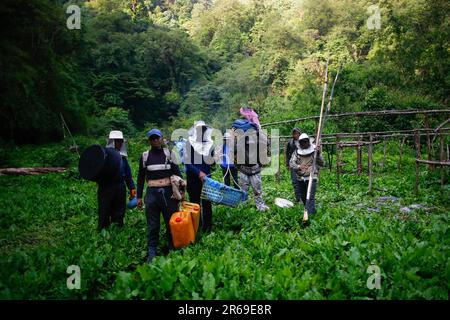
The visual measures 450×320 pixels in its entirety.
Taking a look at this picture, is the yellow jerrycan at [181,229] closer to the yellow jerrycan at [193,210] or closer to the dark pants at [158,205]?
the yellow jerrycan at [193,210]

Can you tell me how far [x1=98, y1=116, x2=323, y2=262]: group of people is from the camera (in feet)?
20.8

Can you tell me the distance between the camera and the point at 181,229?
20.0 feet

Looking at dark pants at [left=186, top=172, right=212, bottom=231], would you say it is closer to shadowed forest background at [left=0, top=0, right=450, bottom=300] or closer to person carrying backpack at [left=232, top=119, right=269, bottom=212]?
shadowed forest background at [left=0, top=0, right=450, bottom=300]

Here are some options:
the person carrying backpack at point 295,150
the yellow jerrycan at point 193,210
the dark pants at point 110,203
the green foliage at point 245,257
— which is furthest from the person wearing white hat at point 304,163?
the dark pants at point 110,203

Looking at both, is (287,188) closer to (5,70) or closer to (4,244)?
(4,244)

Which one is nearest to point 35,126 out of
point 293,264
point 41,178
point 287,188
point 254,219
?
point 41,178

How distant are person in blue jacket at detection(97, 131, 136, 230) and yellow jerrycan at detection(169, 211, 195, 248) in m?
1.75

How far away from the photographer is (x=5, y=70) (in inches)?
725

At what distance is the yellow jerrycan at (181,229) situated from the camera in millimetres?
6016

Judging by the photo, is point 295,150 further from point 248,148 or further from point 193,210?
point 193,210

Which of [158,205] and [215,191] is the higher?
[215,191]

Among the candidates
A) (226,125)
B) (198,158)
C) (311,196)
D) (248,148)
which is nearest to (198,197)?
(198,158)

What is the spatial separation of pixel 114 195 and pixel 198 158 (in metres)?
1.85
